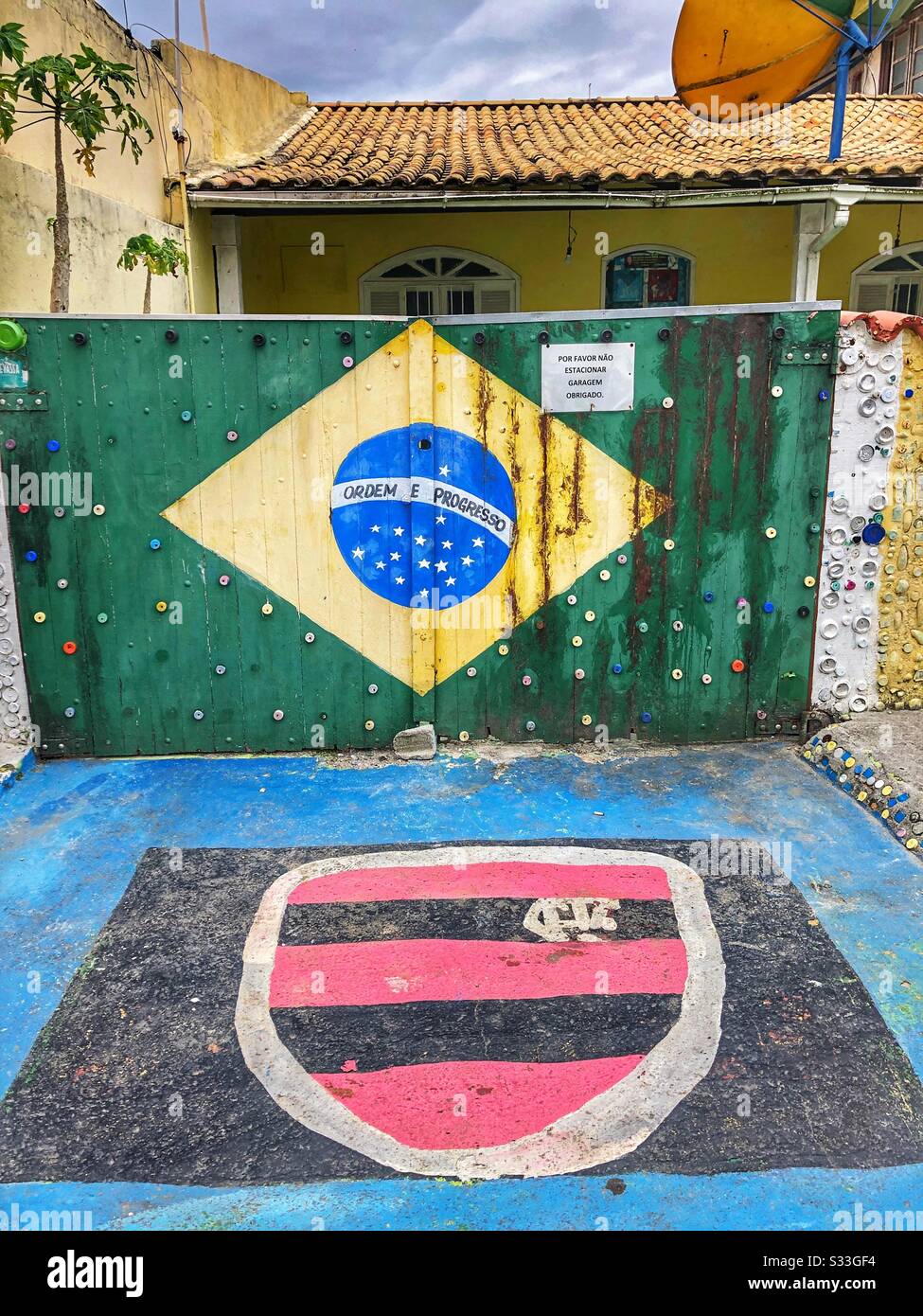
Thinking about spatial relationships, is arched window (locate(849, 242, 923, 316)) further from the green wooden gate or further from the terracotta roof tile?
the green wooden gate

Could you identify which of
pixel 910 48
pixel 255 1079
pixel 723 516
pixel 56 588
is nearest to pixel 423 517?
pixel 723 516

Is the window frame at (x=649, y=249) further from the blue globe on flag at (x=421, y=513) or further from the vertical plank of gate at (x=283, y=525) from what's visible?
the vertical plank of gate at (x=283, y=525)

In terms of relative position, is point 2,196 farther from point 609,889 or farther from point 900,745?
point 900,745

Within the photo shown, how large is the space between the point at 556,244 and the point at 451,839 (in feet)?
32.3

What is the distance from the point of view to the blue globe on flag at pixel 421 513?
5266 millimetres

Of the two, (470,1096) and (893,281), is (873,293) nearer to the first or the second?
(893,281)

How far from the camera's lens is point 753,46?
699cm

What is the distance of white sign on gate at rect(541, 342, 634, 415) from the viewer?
5.13 m

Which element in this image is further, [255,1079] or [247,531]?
[247,531]

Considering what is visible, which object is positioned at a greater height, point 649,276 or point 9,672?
point 649,276

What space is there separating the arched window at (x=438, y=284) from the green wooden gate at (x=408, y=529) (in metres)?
7.62

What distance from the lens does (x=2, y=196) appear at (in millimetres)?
6465

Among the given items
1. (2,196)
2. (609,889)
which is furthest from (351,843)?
(2,196)

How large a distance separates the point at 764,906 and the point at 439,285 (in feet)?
34.2
